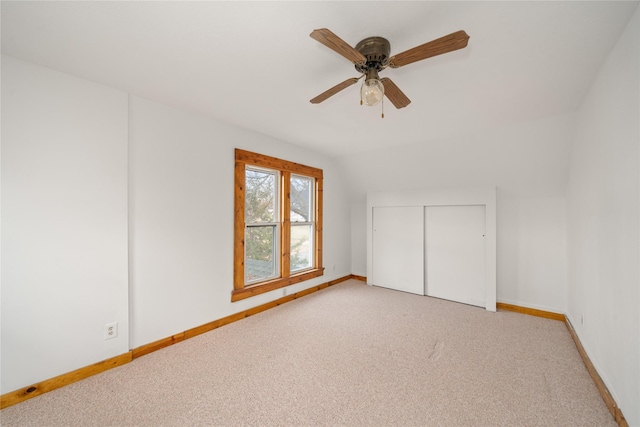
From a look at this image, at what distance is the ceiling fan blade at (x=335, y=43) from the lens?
3.73 ft

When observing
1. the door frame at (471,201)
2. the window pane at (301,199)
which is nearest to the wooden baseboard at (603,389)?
the door frame at (471,201)

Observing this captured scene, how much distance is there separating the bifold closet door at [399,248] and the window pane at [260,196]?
6.70 feet

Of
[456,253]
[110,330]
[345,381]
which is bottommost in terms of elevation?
[345,381]

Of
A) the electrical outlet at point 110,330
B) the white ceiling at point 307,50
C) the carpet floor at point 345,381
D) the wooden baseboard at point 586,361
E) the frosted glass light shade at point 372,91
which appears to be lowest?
the carpet floor at point 345,381

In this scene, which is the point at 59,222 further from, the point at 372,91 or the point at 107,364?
the point at 372,91

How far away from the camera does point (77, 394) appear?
1882 millimetres

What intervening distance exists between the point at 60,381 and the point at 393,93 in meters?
3.26

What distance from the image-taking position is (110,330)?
7.22 feet

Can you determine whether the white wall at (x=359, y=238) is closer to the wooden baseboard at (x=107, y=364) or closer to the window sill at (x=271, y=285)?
the window sill at (x=271, y=285)

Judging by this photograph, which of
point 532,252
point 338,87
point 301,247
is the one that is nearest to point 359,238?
point 301,247

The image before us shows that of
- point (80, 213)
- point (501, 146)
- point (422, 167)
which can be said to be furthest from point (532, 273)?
point (80, 213)

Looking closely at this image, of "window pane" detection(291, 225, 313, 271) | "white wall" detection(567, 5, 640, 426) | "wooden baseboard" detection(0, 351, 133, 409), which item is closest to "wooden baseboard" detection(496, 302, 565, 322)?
"white wall" detection(567, 5, 640, 426)

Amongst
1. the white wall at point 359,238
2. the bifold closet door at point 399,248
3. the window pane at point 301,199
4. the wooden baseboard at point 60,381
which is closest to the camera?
the wooden baseboard at point 60,381

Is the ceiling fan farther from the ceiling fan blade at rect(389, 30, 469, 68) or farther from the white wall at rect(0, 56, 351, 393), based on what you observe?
the white wall at rect(0, 56, 351, 393)
